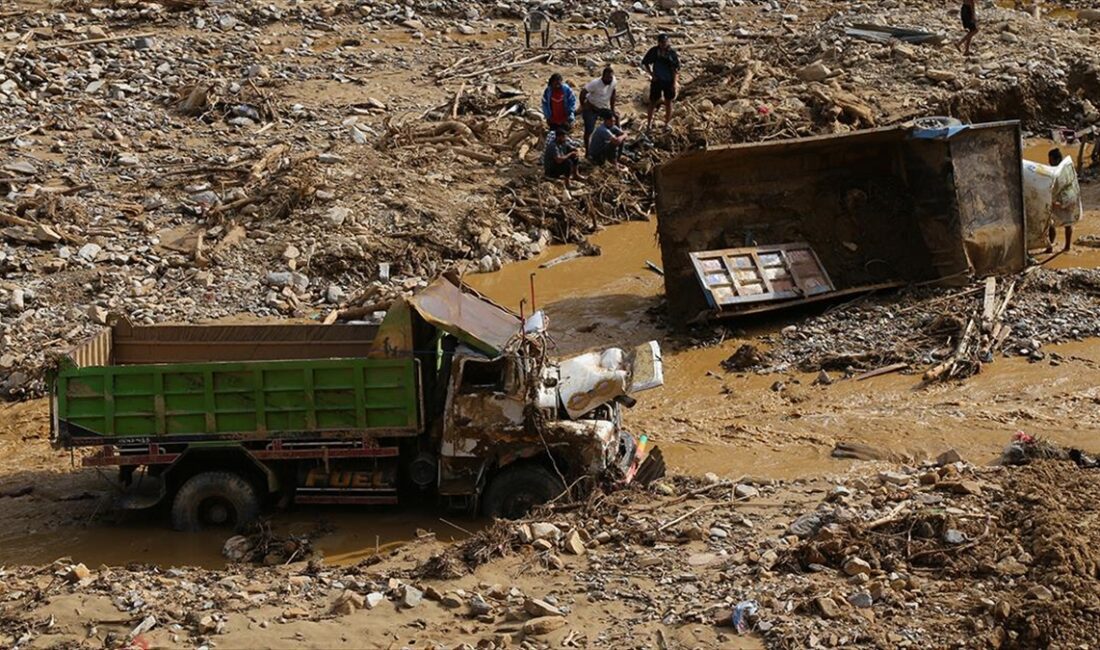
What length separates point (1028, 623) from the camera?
31.9 ft

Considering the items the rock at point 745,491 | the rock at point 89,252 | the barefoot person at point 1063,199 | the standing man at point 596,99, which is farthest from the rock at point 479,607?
the standing man at point 596,99

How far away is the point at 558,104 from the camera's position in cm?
2059

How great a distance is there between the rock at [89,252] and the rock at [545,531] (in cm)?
917

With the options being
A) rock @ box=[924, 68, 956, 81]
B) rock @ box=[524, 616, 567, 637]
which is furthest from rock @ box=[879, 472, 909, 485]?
rock @ box=[924, 68, 956, 81]

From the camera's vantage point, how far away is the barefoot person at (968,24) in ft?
80.6

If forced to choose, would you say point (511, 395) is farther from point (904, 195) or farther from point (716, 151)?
point (904, 195)

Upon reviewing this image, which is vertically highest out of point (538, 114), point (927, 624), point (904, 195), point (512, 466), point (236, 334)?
point (538, 114)

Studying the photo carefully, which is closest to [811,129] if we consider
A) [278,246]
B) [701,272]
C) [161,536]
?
[701,272]

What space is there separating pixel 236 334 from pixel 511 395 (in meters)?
3.08

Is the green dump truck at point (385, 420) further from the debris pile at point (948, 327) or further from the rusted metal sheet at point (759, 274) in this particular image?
the rusted metal sheet at point (759, 274)

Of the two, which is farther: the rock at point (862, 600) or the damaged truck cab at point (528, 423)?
the damaged truck cab at point (528, 423)

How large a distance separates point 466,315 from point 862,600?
422 cm

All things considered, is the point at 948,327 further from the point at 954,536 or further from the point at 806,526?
the point at 954,536

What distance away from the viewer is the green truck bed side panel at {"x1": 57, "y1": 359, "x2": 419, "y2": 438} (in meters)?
12.4
